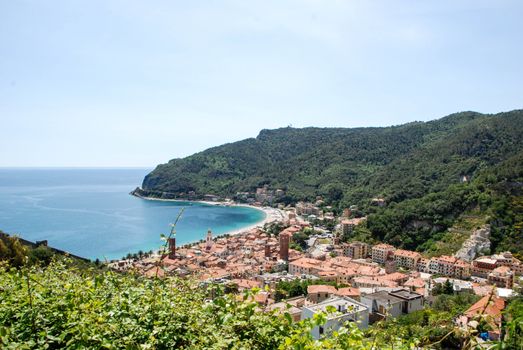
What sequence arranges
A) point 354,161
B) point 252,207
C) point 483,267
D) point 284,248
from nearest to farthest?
point 483,267, point 284,248, point 252,207, point 354,161

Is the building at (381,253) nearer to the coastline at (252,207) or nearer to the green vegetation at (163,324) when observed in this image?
the coastline at (252,207)

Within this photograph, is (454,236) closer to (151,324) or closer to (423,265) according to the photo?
(423,265)

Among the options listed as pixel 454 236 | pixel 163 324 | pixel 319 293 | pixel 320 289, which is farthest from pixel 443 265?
pixel 163 324

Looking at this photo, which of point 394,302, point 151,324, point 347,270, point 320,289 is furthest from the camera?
point 347,270

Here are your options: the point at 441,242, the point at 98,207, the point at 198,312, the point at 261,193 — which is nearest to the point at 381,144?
the point at 261,193

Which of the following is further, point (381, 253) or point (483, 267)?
point (381, 253)

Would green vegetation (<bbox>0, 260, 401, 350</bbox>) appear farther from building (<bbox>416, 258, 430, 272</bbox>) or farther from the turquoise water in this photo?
the turquoise water

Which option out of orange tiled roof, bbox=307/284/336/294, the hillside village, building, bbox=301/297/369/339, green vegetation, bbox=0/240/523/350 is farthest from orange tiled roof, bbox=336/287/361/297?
green vegetation, bbox=0/240/523/350

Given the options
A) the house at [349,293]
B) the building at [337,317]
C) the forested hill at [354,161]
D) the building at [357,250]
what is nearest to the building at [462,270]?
the building at [357,250]
